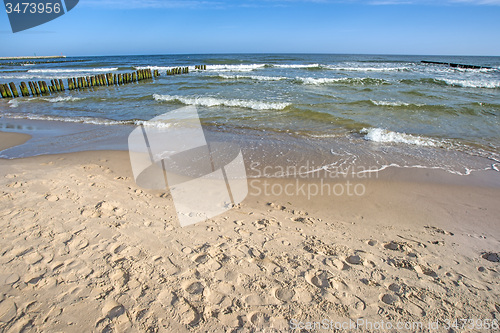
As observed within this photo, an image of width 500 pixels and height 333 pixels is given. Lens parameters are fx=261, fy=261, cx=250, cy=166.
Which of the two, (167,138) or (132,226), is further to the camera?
(167,138)

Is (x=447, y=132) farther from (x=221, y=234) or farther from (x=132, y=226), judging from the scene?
(x=132, y=226)

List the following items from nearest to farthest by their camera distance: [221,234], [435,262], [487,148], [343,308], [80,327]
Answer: [80,327] → [343,308] → [435,262] → [221,234] → [487,148]

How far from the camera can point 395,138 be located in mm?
7066

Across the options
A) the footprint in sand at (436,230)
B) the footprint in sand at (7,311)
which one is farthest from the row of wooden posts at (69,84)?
the footprint in sand at (436,230)

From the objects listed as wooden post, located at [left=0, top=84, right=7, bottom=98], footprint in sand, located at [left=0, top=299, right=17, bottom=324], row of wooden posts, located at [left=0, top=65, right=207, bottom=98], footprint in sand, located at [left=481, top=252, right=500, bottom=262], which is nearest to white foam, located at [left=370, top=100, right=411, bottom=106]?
footprint in sand, located at [left=481, top=252, right=500, bottom=262]

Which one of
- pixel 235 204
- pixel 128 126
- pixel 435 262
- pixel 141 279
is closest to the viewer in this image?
pixel 141 279

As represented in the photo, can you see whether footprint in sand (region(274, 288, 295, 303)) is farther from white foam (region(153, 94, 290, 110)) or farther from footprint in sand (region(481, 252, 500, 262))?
white foam (region(153, 94, 290, 110))

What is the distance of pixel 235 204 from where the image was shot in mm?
3951

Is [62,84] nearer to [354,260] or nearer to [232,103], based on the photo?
[232,103]

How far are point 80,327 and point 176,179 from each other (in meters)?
2.99

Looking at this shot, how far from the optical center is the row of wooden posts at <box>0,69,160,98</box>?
51.7ft

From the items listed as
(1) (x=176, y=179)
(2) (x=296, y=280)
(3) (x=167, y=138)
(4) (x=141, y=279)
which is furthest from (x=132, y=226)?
(3) (x=167, y=138)

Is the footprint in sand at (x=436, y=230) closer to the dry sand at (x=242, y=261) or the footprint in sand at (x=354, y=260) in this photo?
the dry sand at (x=242, y=261)

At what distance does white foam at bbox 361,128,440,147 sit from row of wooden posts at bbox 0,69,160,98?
1956cm
